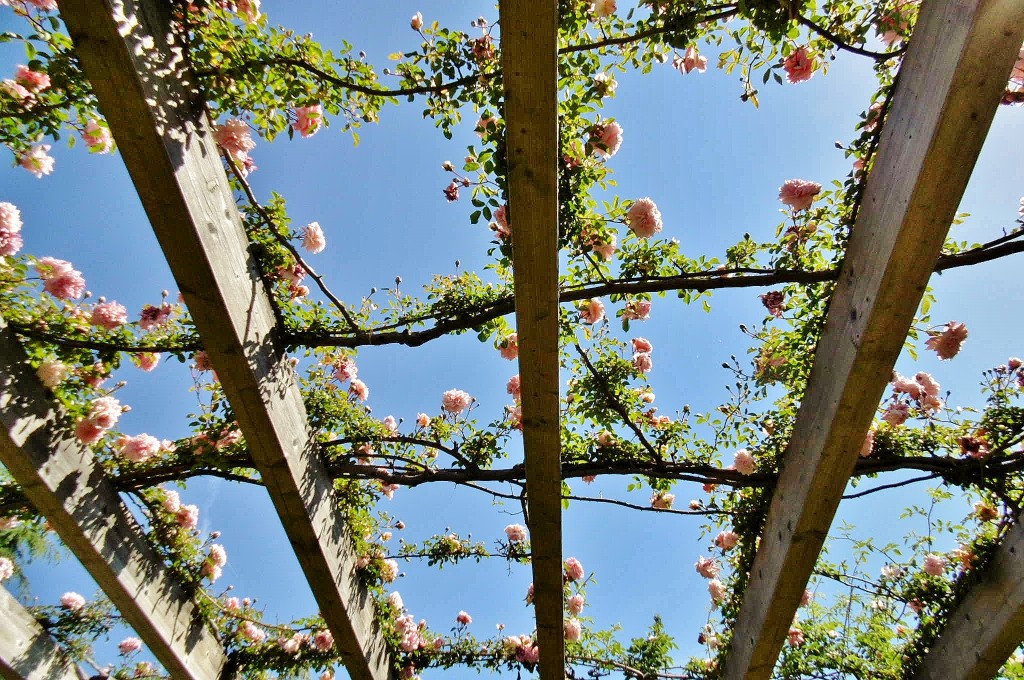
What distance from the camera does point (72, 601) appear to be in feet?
10.7

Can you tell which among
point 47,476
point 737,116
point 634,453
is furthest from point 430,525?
point 737,116

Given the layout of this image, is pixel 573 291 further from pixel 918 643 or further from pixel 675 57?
pixel 918 643

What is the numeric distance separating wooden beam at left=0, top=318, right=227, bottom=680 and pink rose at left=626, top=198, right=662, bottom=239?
88.5 inches

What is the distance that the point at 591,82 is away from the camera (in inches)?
80.4

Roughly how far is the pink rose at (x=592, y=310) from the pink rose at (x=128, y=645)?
345 cm

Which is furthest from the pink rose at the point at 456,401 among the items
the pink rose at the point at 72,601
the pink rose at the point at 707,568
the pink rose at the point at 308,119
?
the pink rose at the point at 72,601

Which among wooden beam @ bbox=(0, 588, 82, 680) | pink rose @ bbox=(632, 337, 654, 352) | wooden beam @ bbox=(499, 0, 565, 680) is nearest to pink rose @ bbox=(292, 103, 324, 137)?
wooden beam @ bbox=(499, 0, 565, 680)

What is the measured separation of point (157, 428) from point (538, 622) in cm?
190

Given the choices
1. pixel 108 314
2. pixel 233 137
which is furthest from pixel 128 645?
pixel 233 137

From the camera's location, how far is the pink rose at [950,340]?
6.89 ft

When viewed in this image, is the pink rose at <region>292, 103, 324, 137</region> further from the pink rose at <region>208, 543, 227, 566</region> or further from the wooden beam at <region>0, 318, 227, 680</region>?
the pink rose at <region>208, 543, 227, 566</region>

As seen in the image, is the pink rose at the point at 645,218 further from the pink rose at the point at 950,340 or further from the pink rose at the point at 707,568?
the pink rose at the point at 707,568

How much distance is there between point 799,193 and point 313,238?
1.69 meters

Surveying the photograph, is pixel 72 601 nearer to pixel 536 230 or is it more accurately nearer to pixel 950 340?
pixel 536 230
